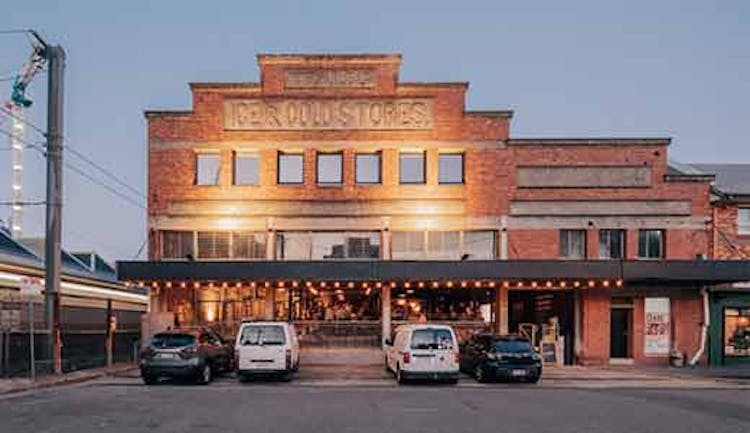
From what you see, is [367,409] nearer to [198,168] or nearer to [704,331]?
[198,168]

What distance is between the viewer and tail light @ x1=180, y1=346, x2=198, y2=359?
77.3 feet

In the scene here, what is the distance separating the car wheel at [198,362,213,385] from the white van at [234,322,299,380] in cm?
83

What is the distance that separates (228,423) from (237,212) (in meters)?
18.8

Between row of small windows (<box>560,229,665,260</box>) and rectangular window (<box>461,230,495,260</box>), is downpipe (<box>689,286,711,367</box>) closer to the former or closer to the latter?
row of small windows (<box>560,229,665,260</box>)

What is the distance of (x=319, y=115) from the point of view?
33.6 metres

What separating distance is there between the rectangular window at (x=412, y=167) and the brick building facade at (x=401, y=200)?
56mm

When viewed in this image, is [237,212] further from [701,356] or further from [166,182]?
[701,356]

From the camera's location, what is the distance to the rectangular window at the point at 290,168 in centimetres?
3388

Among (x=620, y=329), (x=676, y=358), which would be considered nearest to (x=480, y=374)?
(x=620, y=329)

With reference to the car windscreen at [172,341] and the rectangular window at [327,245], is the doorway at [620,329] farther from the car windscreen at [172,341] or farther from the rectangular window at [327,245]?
the car windscreen at [172,341]

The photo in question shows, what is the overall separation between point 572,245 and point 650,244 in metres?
3.04

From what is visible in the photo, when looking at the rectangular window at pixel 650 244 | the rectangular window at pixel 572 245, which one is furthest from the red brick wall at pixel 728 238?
the rectangular window at pixel 572 245

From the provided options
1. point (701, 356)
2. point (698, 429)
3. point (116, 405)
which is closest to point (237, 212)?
point (116, 405)

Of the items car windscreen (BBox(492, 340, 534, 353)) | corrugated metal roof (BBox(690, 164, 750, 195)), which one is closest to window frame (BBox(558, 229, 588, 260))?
corrugated metal roof (BBox(690, 164, 750, 195))
